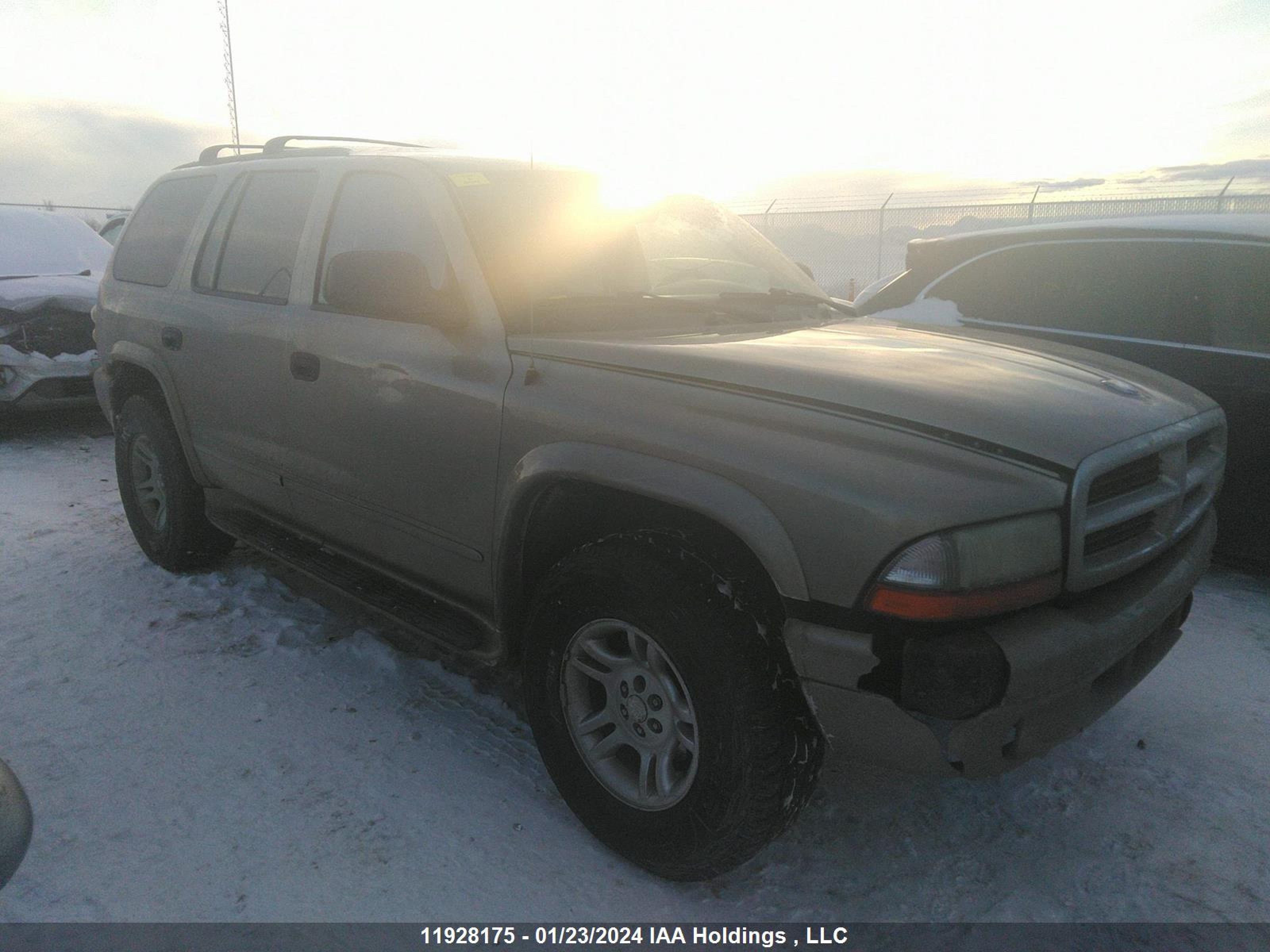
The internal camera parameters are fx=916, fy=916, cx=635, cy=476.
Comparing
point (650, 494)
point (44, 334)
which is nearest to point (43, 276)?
point (44, 334)

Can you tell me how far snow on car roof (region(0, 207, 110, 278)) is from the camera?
7.80 metres

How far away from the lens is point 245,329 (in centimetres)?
358

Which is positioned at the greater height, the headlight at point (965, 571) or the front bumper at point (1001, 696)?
the headlight at point (965, 571)

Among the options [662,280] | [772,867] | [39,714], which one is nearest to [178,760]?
[39,714]

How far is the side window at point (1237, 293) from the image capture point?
4.13 metres

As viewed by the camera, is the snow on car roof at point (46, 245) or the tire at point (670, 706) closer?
the tire at point (670, 706)

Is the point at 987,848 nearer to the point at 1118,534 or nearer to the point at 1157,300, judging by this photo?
the point at 1118,534

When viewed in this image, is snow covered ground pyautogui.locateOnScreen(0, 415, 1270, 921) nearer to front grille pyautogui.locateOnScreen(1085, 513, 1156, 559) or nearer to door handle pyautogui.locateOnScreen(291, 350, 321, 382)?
front grille pyautogui.locateOnScreen(1085, 513, 1156, 559)

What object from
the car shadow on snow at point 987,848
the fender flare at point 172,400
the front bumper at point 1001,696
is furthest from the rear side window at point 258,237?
the front bumper at point 1001,696

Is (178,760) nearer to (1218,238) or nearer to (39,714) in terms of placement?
(39,714)

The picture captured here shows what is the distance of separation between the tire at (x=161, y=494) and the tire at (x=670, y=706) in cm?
244

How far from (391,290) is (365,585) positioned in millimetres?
1093

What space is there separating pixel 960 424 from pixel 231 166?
3413 millimetres

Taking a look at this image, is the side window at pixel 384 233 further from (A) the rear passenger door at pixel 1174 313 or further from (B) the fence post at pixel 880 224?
(B) the fence post at pixel 880 224
